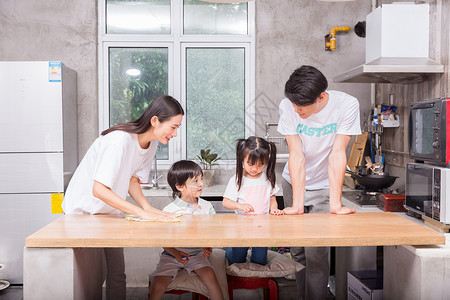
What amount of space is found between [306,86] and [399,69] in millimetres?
1013

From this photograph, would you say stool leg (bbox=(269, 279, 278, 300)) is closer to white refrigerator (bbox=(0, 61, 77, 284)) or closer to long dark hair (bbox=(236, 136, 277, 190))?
long dark hair (bbox=(236, 136, 277, 190))

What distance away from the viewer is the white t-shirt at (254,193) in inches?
98.4

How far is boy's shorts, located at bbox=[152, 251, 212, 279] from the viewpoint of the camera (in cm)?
211

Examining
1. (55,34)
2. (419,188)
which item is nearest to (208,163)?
(55,34)

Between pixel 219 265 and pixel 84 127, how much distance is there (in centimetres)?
229

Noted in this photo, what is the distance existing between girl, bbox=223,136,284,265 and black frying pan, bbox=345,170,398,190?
87 cm

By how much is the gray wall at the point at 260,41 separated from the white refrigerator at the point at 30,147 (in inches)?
17.4

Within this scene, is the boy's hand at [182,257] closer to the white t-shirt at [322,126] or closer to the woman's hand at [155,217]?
the woman's hand at [155,217]

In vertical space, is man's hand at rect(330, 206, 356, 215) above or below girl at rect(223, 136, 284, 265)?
below

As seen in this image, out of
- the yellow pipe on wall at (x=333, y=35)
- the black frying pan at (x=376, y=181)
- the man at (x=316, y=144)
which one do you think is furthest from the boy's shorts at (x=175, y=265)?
the yellow pipe on wall at (x=333, y=35)

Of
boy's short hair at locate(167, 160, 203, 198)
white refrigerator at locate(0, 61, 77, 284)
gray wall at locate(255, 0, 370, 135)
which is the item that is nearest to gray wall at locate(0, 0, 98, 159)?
white refrigerator at locate(0, 61, 77, 284)

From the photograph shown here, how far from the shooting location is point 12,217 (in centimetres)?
360

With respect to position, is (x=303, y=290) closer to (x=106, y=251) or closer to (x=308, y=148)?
(x=308, y=148)

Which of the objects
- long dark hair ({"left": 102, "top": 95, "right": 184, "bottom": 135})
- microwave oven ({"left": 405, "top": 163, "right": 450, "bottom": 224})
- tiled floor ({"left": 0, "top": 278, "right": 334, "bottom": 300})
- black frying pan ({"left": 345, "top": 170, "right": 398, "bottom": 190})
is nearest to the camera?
long dark hair ({"left": 102, "top": 95, "right": 184, "bottom": 135})
